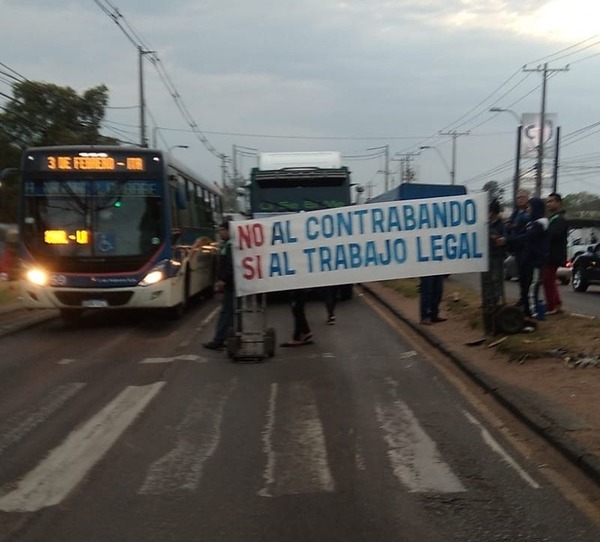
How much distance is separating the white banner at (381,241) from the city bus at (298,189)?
911 centimetres

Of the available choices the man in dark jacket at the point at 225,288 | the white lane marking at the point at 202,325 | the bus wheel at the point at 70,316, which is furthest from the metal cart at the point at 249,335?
the bus wheel at the point at 70,316

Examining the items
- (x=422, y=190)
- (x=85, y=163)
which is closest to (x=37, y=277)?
(x=85, y=163)

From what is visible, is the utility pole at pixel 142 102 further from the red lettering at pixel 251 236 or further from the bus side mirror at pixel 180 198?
the red lettering at pixel 251 236

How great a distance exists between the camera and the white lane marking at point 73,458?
5641 millimetres

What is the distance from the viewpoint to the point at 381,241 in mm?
11938

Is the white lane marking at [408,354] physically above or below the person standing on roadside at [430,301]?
below

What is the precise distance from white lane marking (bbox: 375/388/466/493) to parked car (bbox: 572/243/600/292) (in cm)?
1650

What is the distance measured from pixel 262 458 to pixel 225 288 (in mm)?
5694

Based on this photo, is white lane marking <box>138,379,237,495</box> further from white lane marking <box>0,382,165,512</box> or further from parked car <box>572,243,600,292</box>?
parked car <box>572,243,600,292</box>

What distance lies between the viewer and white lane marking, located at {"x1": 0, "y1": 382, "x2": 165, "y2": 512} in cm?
564

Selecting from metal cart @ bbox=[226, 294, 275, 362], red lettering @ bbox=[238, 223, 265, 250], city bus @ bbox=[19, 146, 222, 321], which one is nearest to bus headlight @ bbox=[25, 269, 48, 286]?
city bus @ bbox=[19, 146, 222, 321]

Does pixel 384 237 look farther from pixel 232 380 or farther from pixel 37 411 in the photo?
pixel 37 411

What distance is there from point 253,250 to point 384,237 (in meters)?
1.90

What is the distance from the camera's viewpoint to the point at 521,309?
39.7ft
